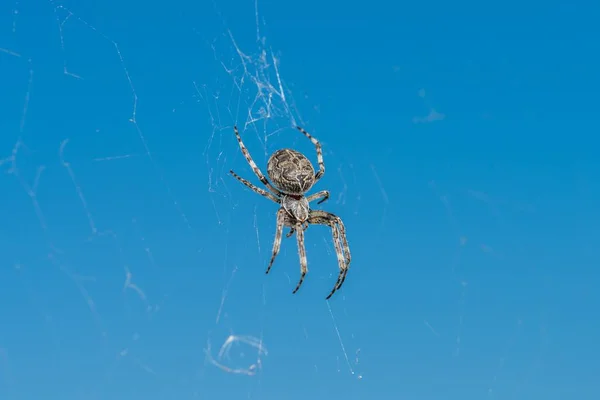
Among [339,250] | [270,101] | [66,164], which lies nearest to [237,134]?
[270,101]

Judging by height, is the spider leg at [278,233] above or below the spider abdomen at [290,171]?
below

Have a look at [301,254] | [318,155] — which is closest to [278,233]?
[301,254]

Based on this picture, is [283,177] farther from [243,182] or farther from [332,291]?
[332,291]

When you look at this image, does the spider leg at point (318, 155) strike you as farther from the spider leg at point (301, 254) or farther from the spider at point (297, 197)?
the spider leg at point (301, 254)

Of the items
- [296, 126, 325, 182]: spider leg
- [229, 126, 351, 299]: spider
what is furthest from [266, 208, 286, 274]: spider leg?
[296, 126, 325, 182]: spider leg

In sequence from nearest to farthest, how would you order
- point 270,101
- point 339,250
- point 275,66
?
point 275,66 → point 270,101 → point 339,250

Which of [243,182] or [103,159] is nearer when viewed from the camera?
[103,159]

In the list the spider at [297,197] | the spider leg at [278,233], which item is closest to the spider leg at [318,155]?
the spider at [297,197]

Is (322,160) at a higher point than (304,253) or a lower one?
higher
